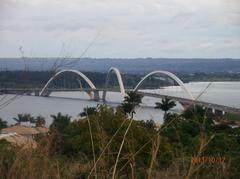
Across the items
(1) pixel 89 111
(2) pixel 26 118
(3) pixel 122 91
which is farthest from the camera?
(3) pixel 122 91

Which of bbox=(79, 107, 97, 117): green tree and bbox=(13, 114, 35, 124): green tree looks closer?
bbox=(79, 107, 97, 117): green tree

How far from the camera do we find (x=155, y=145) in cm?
132

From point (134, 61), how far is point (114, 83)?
40.2 meters

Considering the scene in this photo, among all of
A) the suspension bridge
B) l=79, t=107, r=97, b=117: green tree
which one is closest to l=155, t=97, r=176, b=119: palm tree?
the suspension bridge

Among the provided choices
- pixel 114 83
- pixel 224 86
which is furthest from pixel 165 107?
pixel 224 86

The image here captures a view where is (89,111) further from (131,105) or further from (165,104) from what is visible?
(165,104)

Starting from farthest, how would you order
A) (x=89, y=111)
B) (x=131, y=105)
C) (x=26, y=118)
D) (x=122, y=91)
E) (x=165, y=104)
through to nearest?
(x=122, y=91), (x=165, y=104), (x=26, y=118), (x=89, y=111), (x=131, y=105)

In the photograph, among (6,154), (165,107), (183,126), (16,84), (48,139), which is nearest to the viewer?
(16,84)

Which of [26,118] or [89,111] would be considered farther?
[26,118]

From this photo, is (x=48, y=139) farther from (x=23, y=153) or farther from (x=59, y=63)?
(x=59, y=63)

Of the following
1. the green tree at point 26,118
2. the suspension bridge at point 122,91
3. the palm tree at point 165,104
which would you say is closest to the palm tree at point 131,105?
the suspension bridge at point 122,91

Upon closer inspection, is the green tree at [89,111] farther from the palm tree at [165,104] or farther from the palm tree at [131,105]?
the palm tree at [165,104]
